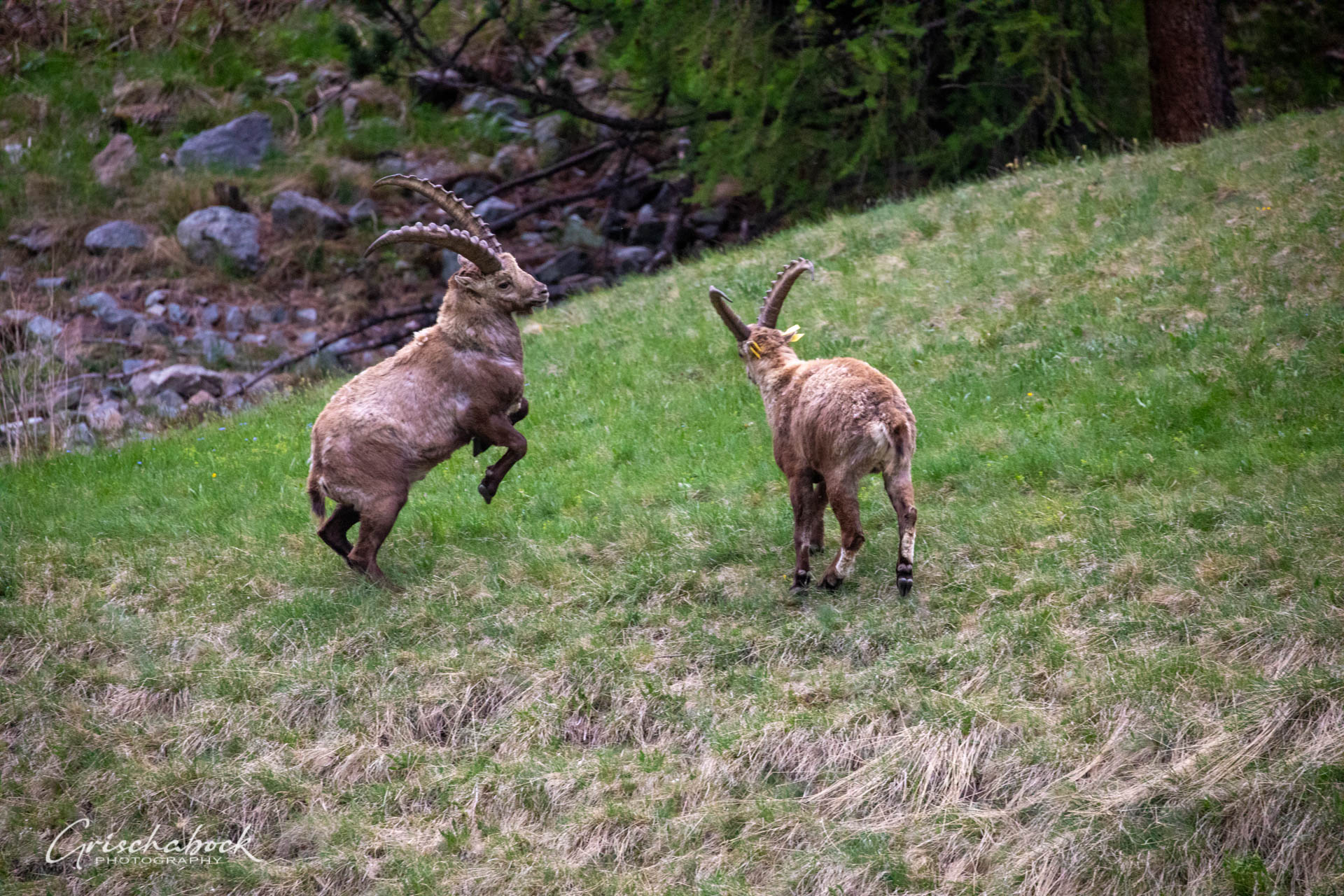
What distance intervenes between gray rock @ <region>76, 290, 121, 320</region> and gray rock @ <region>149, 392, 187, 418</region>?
3278 mm

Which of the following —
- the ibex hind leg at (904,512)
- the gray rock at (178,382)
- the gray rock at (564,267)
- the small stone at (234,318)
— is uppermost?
the ibex hind leg at (904,512)

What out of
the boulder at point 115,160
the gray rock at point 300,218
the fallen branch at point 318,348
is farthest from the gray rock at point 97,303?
the boulder at point 115,160

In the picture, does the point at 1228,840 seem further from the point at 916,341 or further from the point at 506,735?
the point at 916,341

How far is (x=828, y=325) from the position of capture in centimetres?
1130

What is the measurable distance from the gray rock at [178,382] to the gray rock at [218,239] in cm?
366

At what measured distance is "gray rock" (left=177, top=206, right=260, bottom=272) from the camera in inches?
763

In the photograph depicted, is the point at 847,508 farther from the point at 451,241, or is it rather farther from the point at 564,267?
the point at 564,267

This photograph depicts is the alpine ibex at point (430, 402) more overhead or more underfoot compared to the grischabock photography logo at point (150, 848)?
more overhead

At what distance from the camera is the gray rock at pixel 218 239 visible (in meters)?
19.4

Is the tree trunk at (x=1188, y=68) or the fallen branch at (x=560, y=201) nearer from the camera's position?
the tree trunk at (x=1188, y=68)

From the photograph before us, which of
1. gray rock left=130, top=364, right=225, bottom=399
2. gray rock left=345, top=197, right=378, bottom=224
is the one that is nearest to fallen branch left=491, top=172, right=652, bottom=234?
gray rock left=345, top=197, right=378, bottom=224

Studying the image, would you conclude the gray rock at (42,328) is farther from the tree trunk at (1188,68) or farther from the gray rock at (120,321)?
the tree trunk at (1188,68)

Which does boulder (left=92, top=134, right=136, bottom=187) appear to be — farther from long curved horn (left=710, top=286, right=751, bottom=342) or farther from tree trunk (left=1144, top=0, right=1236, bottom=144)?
tree trunk (left=1144, top=0, right=1236, bottom=144)

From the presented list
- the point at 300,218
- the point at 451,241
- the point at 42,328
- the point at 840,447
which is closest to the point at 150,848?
the point at 451,241
